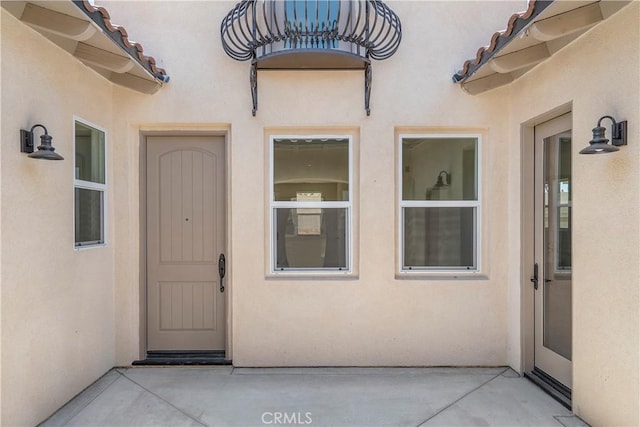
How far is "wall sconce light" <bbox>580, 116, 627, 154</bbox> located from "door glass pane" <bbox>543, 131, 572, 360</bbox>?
739mm

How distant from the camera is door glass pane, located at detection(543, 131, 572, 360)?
346 cm

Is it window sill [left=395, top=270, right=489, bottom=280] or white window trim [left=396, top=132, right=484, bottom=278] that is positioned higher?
white window trim [left=396, top=132, right=484, bottom=278]

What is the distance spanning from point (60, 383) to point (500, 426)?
12.2ft

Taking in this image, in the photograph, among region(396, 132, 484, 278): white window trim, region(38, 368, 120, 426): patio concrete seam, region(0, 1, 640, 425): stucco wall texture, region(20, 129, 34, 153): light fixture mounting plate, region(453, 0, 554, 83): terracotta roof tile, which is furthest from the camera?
region(396, 132, 484, 278): white window trim

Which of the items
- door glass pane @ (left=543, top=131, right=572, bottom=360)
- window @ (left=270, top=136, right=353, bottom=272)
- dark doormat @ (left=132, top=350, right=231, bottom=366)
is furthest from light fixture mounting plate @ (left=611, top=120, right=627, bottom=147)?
dark doormat @ (left=132, top=350, right=231, bottom=366)

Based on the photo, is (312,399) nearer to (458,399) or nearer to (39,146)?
(458,399)

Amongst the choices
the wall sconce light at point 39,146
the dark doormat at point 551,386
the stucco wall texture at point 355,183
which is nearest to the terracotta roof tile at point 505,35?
the stucco wall texture at point 355,183

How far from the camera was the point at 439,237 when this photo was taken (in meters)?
4.25

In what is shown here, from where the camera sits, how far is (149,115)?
4.09m

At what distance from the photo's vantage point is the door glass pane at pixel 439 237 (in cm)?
423

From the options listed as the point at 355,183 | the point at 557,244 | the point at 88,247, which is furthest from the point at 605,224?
the point at 88,247

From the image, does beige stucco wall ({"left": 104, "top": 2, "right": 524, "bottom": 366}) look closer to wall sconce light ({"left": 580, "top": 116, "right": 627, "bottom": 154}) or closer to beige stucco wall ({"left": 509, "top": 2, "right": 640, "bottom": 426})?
beige stucco wall ({"left": 509, "top": 2, "right": 640, "bottom": 426})

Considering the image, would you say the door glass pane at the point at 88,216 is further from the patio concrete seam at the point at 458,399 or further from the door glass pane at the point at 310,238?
the patio concrete seam at the point at 458,399

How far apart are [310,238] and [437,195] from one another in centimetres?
150
